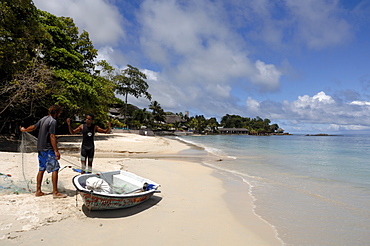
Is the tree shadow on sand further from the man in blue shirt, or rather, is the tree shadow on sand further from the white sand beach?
the man in blue shirt

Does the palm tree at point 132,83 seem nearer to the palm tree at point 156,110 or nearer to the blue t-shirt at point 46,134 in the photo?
the palm tree at point 156,110

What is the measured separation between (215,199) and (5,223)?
15.1 feet

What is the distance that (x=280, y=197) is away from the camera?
671 cm

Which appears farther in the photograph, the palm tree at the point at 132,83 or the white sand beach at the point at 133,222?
the palm tree at the point at 132,83

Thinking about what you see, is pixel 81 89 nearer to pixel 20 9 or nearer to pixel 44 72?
pixel 44 72

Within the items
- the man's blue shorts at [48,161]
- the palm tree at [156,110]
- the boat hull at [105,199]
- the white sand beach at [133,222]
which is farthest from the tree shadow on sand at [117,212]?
the palm tree at [156,110]

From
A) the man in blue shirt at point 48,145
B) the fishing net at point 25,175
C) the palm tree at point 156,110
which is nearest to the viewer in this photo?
the man in blue shirt at point 48,145

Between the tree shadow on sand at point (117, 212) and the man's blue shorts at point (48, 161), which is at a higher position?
the man's blue shorts at point (48, 161)

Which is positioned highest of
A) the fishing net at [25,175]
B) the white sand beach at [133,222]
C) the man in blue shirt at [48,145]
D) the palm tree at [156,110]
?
the palm tree at [156,110]

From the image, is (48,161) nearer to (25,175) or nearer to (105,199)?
(105,199)

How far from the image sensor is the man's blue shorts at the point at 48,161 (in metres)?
4.73

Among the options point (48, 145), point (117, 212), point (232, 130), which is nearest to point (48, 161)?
point (48, 145)

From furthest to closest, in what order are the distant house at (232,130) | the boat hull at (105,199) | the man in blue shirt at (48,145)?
the distant house at (232,130), the man in blue shirt at (48,145), the boat hull at (105,199)

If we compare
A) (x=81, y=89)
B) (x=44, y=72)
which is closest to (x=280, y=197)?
(x=44, y=72)
